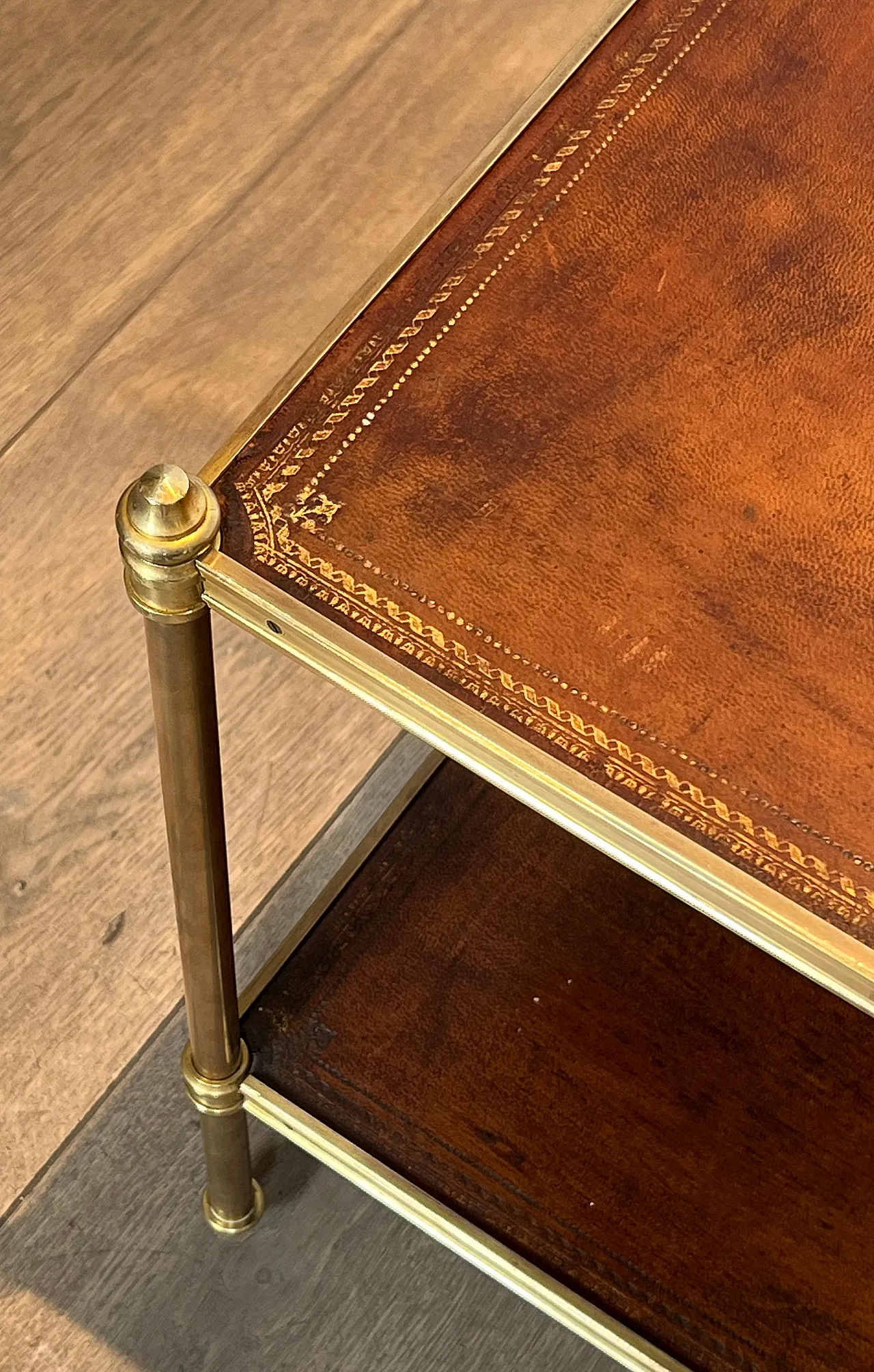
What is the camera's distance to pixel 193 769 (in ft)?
2.22

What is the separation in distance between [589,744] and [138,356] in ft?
2.74

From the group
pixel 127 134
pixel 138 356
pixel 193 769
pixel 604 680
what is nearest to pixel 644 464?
pixel 604 680

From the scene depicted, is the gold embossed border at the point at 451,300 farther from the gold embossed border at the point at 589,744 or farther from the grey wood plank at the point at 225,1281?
the grey wood plank at the point at 225,1281

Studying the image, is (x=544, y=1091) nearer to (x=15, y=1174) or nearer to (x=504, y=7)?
(x=15, y=1174)

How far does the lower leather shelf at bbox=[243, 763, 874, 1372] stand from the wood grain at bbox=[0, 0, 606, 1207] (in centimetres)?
23

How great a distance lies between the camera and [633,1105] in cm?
87

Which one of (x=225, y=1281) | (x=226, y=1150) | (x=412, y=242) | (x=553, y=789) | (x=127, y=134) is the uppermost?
(x=412, y=242)

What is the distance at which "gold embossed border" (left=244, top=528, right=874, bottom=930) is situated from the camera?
1.86 feet

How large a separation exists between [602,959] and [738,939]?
8cm

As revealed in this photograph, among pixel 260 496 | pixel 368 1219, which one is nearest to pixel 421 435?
pixel 260 496

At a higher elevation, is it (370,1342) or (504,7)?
(504,7)

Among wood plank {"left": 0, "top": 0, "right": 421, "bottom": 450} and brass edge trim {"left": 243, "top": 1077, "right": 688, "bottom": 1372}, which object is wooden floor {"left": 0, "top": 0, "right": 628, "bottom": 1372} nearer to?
wood plank {"left": 0, "top": 0, "right": 421, "bottom": 450}

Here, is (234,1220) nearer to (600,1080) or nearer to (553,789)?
(600,1080)

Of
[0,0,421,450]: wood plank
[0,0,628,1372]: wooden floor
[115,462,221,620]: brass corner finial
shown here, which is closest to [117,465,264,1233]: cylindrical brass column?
[115,462,221,620]: brass corner finial
